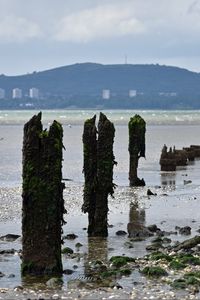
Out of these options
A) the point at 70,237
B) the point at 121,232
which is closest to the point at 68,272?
the point at 70,237

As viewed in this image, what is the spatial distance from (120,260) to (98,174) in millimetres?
7417

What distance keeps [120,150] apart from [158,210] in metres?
59.0

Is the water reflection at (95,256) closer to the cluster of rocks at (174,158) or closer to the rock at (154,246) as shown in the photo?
the rock at (154,246)

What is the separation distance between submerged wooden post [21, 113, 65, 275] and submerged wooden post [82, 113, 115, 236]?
7452 mm

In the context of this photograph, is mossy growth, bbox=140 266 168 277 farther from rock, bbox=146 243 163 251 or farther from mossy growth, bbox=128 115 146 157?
mossy growth, bbox=128 115 146 157

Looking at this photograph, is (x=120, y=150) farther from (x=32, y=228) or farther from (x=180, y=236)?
(x=32, y=228)

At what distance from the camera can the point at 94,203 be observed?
29.2 metres

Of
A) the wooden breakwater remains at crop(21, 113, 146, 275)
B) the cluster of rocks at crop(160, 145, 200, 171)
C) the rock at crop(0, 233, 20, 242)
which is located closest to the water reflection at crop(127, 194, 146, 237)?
the rock at crop(0, 233, 20, 242)

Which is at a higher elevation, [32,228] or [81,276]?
[32,228]

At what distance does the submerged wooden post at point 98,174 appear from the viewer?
94.6ft

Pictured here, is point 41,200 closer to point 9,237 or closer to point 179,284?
point 179,284

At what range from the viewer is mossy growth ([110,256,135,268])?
72.9 ft

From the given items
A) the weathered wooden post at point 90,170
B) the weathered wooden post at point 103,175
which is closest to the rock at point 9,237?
the weathered wooden post at point 90,170

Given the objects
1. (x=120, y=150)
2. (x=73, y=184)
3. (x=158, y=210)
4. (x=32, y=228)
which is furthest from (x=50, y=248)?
(x=120, y=150)
